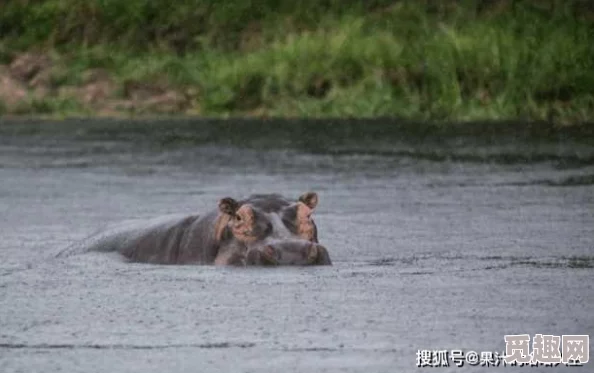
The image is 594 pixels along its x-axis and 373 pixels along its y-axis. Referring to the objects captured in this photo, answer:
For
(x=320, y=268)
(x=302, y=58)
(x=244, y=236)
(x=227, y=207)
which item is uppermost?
(x=302, y=58)

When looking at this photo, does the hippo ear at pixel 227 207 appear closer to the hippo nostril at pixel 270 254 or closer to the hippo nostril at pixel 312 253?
the hippo nostril at pixel 270 254

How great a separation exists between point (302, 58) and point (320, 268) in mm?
18497

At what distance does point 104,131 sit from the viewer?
27.1 metres

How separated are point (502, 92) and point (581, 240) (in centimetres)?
1432

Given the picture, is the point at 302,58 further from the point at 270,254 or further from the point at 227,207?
the point at 270,254

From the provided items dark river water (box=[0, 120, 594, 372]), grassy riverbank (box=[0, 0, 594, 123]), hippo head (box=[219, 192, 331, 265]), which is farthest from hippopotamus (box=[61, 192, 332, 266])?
grassy riverbank (box=[0, 0, 594, 123])

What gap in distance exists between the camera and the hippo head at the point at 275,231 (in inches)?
438

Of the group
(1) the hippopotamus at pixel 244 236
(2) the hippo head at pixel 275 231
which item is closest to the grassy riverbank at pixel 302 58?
(1) the hippopotamus at pixel 244 236

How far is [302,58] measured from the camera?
97.6 feet

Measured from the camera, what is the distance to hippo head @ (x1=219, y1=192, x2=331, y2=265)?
11.1m

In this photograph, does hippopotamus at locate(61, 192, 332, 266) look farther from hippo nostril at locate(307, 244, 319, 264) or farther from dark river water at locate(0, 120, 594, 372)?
dark river water at locate(0, 120, 594, 372)

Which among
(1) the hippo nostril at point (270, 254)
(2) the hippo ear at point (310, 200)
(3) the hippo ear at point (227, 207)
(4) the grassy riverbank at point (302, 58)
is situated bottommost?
(1) the hippo nostril at point (270, 254)

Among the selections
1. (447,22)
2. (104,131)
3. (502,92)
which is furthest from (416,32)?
(104,131)

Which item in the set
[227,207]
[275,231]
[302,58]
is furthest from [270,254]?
[302,58]
